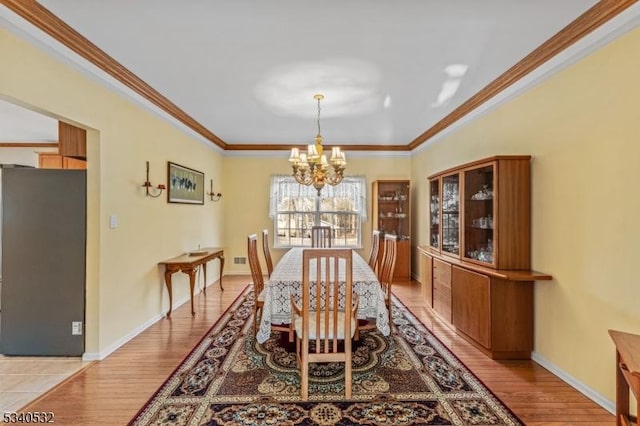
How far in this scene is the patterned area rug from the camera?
2.06 meters

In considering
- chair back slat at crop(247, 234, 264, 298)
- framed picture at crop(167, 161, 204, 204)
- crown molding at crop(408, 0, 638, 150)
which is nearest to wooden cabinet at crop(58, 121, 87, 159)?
framed picture at crop(167, 161, 204, 204)

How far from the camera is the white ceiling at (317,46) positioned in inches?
81.7

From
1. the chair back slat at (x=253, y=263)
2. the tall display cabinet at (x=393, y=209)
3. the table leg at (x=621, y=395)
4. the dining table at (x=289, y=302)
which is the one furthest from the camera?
A: the tall display cabinet at (x=393, y=209)

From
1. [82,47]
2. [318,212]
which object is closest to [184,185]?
[82,47]

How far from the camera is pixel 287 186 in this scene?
21.2 ft

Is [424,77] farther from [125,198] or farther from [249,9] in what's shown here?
[125,198]

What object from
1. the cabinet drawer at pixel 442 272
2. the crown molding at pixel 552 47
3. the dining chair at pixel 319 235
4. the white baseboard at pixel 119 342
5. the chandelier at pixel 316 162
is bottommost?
the white baseboard at pixel 119 342

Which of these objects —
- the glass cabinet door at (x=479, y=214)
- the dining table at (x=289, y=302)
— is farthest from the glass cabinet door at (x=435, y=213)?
the dining table at (x=289, y=302)

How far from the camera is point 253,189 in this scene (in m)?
6.45

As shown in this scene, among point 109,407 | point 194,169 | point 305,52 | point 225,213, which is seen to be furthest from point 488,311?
point 225,213

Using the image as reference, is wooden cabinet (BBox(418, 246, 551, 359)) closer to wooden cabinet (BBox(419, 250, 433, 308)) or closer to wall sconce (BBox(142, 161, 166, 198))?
wooden cabinet (BBox(419, 250, 433, 308))

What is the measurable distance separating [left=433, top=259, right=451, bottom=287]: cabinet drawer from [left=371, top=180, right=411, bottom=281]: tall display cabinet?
2033 millimetres

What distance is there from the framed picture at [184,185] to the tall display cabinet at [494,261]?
3543 mm

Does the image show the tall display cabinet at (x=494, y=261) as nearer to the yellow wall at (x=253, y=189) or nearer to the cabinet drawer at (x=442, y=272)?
the cabinet drawer at (x=442, y=272)
